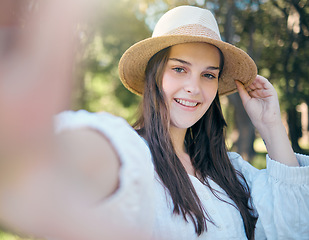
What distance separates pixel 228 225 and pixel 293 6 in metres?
4.28

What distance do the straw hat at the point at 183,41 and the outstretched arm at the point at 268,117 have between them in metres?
0.08

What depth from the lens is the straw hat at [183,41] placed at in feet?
6.10

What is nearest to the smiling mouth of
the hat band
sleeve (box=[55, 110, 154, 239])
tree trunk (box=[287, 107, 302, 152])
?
the hat band

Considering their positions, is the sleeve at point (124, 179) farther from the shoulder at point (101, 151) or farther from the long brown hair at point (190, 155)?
the long brown hair at point (190, 155)

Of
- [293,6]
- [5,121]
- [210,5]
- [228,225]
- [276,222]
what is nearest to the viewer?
[5,121]

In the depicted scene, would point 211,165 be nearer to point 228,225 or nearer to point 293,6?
point 228,225

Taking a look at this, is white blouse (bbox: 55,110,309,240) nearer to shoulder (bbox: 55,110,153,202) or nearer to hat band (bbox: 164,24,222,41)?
shoulder (bbox: 55,110,153,202)

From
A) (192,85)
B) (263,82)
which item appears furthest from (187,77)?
(263,82)

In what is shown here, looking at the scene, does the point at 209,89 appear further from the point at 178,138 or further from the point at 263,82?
the point at 263,82

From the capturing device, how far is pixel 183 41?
6.08ft

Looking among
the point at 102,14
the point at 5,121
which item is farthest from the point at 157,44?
the point at 102,14

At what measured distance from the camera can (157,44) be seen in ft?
6.28

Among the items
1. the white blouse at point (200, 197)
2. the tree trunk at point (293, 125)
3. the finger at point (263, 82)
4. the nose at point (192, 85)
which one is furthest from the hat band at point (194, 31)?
the tree trunk at point (293, 125)

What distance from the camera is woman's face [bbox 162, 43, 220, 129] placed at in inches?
74.8
